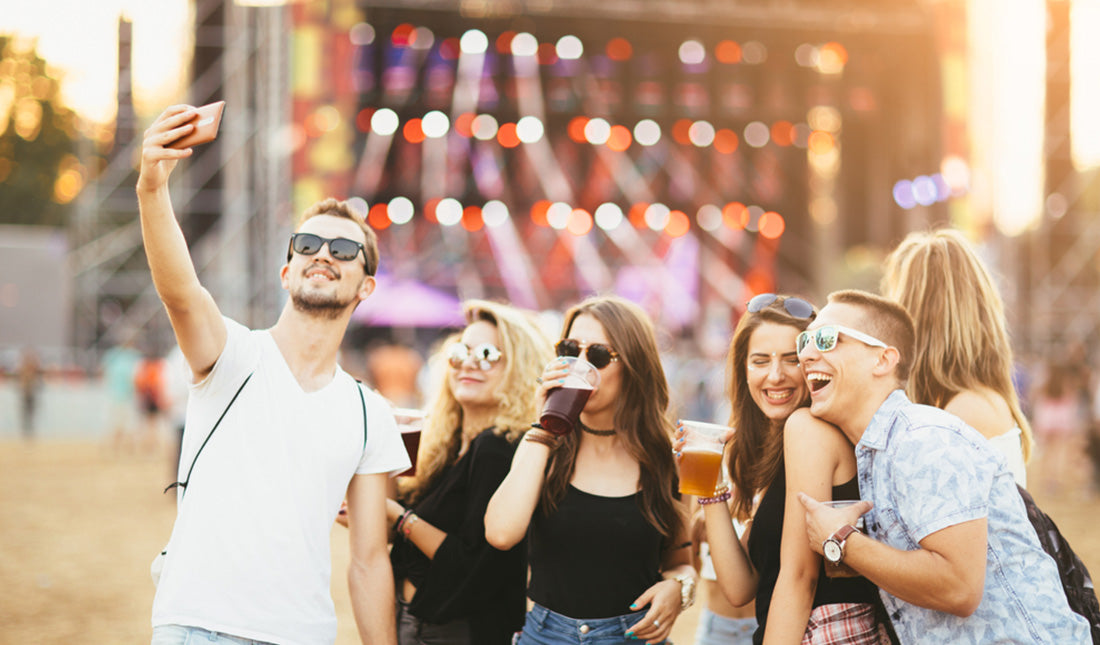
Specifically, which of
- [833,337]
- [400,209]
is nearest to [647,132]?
[400,209]

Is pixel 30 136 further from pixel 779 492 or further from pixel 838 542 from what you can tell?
pixel 838 542

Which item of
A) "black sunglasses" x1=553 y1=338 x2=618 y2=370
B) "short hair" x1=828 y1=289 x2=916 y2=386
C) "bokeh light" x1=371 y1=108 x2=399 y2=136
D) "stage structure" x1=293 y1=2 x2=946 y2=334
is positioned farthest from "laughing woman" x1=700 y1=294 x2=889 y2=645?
"bokeh light" x1=371 y1=108 x2=399 y2=136

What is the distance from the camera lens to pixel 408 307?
19734mm

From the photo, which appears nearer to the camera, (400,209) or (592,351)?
(592,351)

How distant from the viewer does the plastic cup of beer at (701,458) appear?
6.93 ft

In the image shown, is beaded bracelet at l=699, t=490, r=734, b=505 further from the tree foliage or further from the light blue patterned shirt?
the tree foliage

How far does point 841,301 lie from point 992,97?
55.9 feet

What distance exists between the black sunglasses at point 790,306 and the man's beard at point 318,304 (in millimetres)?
1084

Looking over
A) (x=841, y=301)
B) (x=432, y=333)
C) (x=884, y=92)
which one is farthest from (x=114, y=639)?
(x=884, y=92)

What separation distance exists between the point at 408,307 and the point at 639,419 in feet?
57.5

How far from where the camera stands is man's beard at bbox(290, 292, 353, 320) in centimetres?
222

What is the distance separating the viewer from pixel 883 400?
1.93 m

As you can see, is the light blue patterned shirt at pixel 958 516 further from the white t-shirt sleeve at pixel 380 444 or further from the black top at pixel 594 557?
the white t-shirt sleeve at pixel 380 444

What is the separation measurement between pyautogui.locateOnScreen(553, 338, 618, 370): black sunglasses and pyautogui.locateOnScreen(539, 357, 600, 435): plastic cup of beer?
0.16m
